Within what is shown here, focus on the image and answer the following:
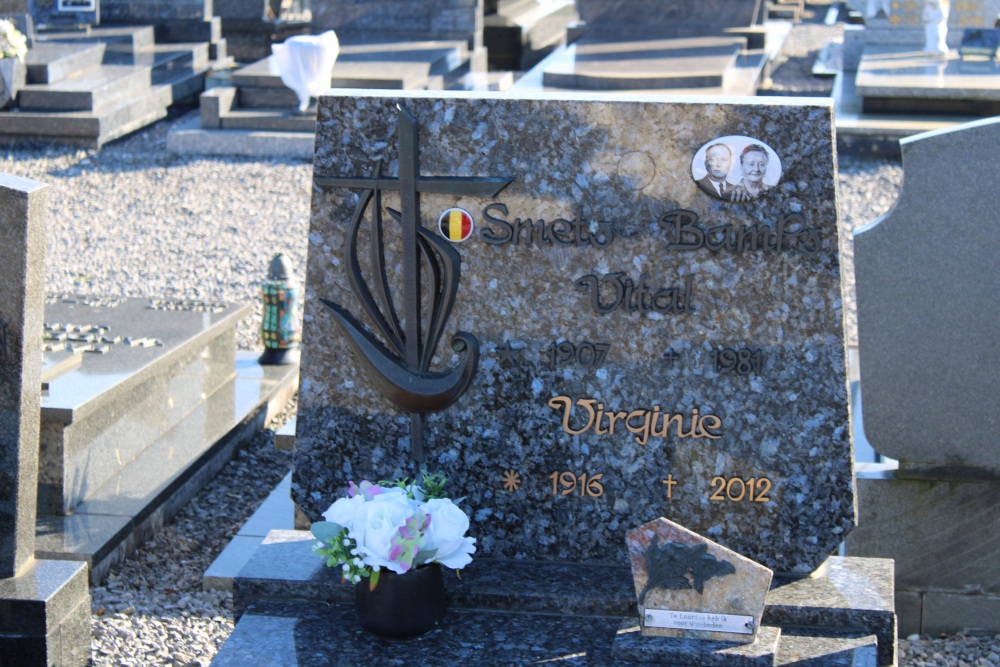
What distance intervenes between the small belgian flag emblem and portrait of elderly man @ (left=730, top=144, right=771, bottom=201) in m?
0.70

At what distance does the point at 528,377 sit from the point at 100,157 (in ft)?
30.5

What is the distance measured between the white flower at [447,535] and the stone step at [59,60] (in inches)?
414

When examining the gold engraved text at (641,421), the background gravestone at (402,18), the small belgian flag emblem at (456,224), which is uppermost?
the background gravestone at (402,18)

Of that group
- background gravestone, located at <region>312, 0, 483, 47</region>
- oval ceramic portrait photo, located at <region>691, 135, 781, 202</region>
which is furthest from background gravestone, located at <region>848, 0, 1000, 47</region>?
oval ceramic portrait photo, located at <region>691, 135, 781, 202</region>

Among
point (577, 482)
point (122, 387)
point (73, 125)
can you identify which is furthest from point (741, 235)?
point (73, 125)

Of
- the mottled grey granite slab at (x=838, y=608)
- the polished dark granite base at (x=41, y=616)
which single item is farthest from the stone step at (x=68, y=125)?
the mottled grey granite slab at (x=838, y=608)

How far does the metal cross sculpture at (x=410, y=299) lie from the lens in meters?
3.27

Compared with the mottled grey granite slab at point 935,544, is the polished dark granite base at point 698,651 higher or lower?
higher

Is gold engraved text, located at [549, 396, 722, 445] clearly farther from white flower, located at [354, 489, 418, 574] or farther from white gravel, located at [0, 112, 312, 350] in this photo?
white gravel, located at [0, 112, 312, 350]

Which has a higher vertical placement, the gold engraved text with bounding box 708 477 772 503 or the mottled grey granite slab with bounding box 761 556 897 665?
the gold engraved text with bounding box 708 477 772 503

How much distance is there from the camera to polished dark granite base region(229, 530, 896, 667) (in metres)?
3.06

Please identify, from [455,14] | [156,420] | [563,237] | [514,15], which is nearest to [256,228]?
[156,420]

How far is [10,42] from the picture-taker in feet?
37.6

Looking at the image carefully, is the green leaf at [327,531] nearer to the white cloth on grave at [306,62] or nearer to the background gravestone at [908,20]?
the white cloth on grave at [306,62]
